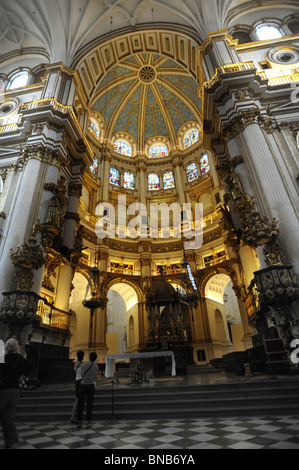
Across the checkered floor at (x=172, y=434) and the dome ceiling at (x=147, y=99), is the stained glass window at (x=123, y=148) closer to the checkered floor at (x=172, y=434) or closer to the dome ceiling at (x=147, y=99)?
the dome ceiling at (x=147, y=99)

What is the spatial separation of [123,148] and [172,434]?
29.1 m

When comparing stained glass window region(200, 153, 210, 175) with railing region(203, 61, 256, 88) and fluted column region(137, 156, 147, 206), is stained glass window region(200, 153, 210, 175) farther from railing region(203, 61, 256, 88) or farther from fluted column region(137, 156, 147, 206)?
railing region(203, 61, 256, 88)

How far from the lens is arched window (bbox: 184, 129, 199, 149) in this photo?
2862 cm

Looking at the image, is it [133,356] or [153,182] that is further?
[153,182]

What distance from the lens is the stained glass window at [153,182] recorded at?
28.3 m

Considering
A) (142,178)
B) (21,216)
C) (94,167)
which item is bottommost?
(21,216)

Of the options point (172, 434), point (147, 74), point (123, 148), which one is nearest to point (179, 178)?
point (123, 148)

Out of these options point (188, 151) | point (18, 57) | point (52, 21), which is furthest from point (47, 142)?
point (188, 151)

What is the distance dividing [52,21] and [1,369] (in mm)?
24460

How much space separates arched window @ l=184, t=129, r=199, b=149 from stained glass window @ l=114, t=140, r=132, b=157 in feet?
21.1

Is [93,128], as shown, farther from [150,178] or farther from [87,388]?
[87,388]

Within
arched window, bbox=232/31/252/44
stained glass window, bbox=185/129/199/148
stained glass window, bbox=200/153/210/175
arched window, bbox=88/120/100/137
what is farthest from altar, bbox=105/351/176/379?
stained glass window, bbox=185/129/199/148

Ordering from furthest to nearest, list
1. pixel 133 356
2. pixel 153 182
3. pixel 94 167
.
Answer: pixel 153 182
pixel 94 167
pixel 133 356

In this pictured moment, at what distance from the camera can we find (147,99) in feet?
98.2
